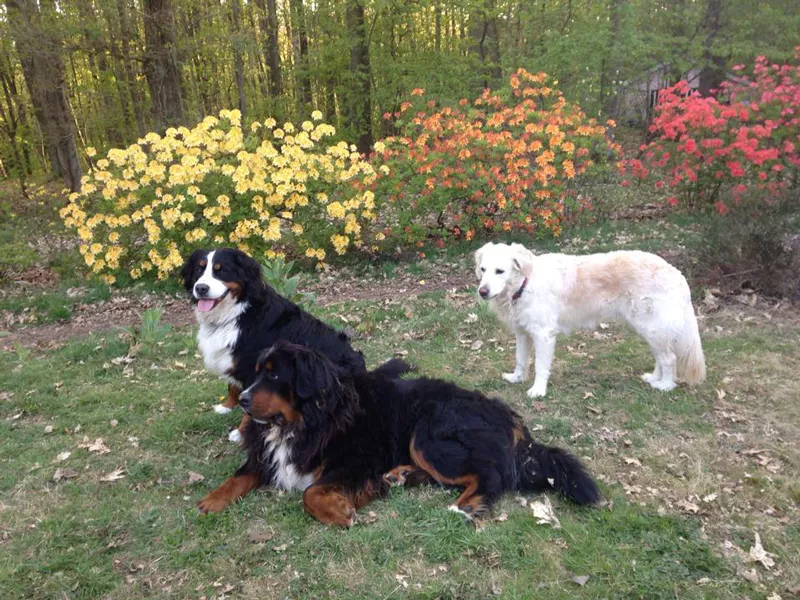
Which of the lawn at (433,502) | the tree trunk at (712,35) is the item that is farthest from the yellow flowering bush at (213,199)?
the tree trunk at (712,35)

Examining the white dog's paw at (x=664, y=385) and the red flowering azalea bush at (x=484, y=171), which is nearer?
the white dog's paw at (x=664, y=385)

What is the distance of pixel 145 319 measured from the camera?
224 inches

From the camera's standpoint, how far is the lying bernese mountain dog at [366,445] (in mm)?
3225

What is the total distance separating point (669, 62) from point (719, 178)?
8.57m

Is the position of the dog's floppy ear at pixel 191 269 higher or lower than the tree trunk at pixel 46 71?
lower

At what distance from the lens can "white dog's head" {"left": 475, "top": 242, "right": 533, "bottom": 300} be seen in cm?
446

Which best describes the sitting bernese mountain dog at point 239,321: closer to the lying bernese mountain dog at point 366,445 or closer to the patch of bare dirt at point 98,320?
the lying bernese mountain dog at point 366,445

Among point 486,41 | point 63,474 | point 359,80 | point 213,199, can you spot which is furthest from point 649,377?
point 486,41

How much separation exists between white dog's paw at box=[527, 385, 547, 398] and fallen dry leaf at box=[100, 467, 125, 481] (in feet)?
10.4

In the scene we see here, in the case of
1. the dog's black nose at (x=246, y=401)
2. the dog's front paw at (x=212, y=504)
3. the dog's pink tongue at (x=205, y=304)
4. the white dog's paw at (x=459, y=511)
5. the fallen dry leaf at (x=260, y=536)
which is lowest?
the fallen dry leaf at (x=260, y=536)

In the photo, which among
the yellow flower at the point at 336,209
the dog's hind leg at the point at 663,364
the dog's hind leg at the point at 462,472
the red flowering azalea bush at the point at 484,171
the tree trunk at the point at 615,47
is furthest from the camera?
the tree trunk at the point at 615,47

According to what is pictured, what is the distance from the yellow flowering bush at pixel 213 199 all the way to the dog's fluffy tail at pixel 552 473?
5.51 m

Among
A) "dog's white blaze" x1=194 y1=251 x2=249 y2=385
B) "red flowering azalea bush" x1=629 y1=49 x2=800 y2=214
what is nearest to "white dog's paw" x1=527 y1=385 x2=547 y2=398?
"dog's white blaze" x1=194 y1=251 x2=249 y2=385

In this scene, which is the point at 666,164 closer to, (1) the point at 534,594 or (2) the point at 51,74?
(1) the point at 534,594
